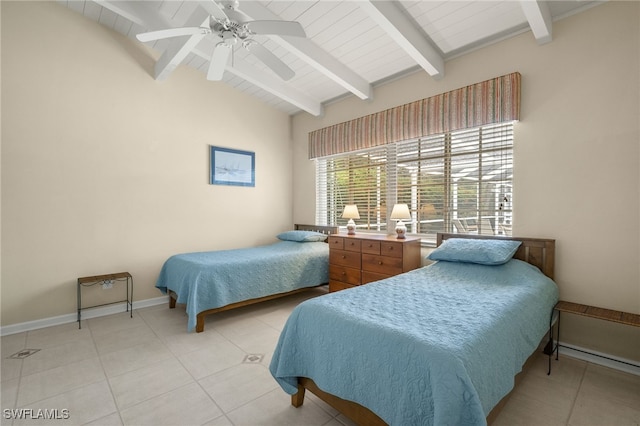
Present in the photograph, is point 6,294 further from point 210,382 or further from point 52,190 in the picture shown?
point 210,382

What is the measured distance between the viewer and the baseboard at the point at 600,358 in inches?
88.4

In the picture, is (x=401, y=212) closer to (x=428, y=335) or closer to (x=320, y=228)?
(x=320, y=228)

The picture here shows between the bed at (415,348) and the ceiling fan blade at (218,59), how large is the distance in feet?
6.67

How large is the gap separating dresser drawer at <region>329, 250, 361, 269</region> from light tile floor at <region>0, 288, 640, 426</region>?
1.21 meters

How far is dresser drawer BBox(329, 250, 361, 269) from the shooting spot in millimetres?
3582

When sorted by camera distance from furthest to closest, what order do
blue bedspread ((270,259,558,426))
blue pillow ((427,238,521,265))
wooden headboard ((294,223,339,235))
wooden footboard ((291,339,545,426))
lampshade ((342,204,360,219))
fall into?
1. wooden headboard ((294,223,339,235))
2. lampshade ((342,204,360,219))
3. blue pillow ((427,238,521,265))
4. wooden footboard ((291,339,545,426))
5. blue bedspread ((270,259,558,426))

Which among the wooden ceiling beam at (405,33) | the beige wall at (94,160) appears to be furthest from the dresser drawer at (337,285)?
the wooden ceiling beam at (405,33)

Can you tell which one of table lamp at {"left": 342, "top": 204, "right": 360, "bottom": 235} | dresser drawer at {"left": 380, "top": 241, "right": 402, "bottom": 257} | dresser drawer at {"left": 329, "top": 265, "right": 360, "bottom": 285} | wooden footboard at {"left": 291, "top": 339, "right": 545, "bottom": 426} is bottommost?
wooden footboard at {"left": 291, "top": 339, "right": 545, "bottom": 426}

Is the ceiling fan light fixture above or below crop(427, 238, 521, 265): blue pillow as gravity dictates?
above

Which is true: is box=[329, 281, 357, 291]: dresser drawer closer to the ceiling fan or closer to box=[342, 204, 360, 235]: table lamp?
box=[342, 204, 360, 235]: table lamp

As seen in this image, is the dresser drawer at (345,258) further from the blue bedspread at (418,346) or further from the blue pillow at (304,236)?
the blue bedspread at (418,346)

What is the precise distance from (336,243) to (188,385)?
2.24 m

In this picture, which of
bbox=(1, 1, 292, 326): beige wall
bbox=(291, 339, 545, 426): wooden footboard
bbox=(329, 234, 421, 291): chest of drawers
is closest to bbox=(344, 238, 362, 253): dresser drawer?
bbox=(329, 234, 421, 291): chest of drawers

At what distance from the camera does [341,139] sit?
439 centimetres
